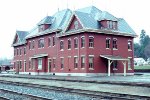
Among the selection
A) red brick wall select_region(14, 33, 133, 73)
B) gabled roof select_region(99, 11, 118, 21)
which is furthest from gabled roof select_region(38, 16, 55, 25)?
gabled roof select_region(99, 11, 118, 21)

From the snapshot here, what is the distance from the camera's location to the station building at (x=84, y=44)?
4009 centimetres

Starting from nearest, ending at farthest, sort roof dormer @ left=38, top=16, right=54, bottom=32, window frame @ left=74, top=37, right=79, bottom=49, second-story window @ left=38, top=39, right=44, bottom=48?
window frame @ left=74, top=37, right=79, bottom=49
roof dormer @ left=38, top=16, right=54, bottom=32
second-story window @ left=38, top=39, right=44, bottom=48

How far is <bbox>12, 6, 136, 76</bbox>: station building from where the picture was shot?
132ft

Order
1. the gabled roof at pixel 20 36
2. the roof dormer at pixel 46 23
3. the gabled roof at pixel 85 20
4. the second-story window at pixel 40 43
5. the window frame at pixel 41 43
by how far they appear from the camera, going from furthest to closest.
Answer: the gabled roof at pixel 20 36, the second-story window at pixel 40 43, the window frame at pixel 41 43, the roof dormer at pixel 46 23, the gabled roof at pixel 85 20

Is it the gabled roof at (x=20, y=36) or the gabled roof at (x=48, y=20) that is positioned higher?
the gabled roof at (x=48, y=20)

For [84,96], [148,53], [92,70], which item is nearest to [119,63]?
[92,70]

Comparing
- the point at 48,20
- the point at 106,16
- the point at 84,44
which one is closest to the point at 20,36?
the point at 48,20

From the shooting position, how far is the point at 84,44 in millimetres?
40000

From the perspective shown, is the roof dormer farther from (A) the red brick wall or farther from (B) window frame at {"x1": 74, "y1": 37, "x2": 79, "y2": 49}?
(B) window frame at {"x1": 74, "y1": 37, "x2": 79, "y2": 49}

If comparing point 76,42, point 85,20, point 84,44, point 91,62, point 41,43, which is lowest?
point 91,62

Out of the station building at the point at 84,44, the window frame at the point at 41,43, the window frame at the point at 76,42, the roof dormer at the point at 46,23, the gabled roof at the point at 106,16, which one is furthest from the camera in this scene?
the window frame at the point at 41,43

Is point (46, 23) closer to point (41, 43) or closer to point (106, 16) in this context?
point (41, 43)

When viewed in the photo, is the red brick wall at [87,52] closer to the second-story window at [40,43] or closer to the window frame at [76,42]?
the window frame at [76,42]

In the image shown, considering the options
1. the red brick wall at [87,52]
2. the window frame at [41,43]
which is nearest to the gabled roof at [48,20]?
the red brick wall at [87,52]
